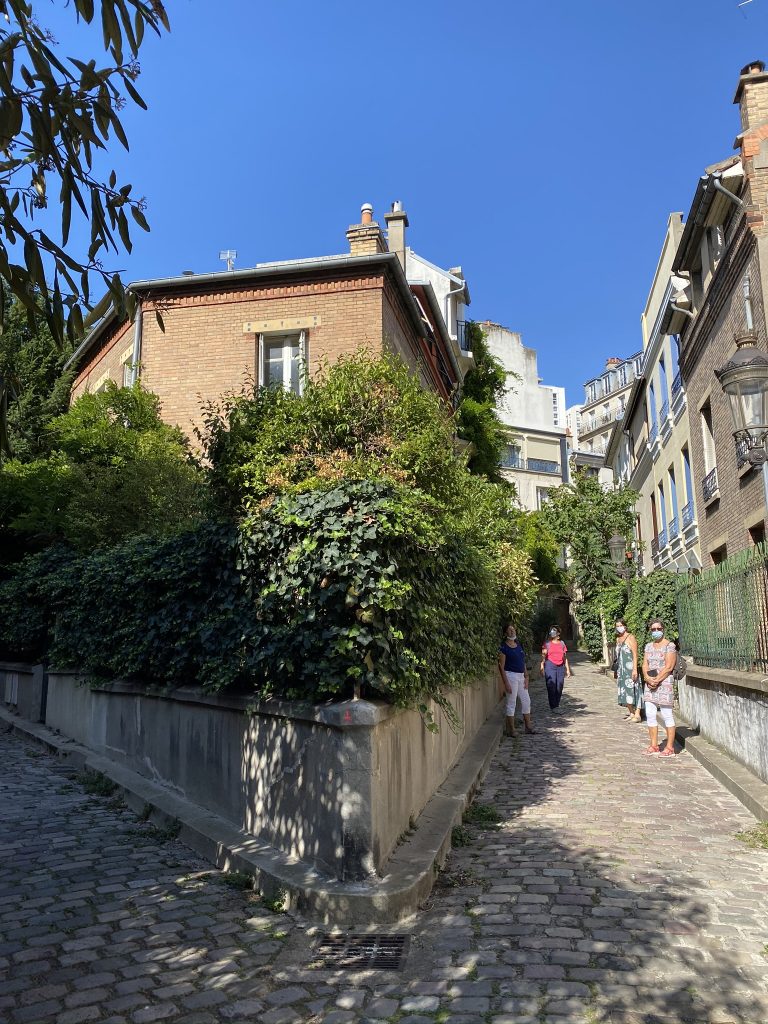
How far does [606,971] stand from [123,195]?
432cm

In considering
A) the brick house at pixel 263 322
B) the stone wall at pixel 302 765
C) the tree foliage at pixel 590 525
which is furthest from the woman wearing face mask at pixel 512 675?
the tree foliage at pixel 590 525

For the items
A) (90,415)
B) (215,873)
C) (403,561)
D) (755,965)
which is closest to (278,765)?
(215,873)

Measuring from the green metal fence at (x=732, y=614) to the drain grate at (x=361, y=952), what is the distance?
5437 millimetres

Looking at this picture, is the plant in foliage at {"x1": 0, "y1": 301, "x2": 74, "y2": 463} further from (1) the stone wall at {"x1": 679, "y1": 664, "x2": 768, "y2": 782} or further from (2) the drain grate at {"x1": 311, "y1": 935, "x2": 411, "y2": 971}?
(2) the drain grate at {"x1": 311, "y1": 935, "x2": 411, "y2": 971}

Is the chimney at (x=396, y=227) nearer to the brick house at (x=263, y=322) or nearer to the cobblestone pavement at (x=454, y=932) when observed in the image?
the brick house at (x=263, y=322)

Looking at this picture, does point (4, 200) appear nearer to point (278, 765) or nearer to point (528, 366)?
point (278, 765)

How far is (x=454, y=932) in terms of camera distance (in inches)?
189

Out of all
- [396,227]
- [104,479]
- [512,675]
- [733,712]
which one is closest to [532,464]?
[396,227]

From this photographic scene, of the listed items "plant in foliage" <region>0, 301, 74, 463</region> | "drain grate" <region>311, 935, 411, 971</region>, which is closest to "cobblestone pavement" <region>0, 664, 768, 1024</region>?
"drain grate" <region>311, 935, 411, 971</region>

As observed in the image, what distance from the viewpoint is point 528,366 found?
54750 mm

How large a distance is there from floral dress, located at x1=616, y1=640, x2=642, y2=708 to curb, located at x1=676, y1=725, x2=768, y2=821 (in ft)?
9.69

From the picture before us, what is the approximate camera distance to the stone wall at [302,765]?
520 cm

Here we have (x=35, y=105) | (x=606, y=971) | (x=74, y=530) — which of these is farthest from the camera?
(x=74, y=530)

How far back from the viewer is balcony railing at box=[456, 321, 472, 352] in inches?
1061
